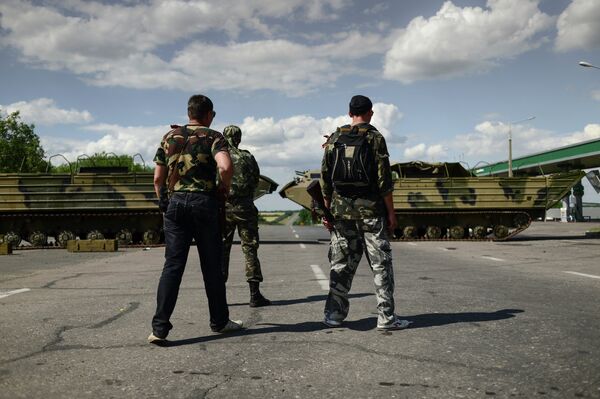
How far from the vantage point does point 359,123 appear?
499 cm

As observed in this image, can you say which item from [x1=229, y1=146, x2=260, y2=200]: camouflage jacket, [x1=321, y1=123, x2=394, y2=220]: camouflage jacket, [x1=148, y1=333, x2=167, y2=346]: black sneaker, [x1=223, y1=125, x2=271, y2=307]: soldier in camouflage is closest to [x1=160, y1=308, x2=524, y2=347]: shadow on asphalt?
[x1=148, y1=333, x2=167, y2=346]: black sneaker

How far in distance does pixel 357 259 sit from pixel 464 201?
18.0 meters

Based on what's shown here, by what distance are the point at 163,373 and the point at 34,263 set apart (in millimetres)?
10157

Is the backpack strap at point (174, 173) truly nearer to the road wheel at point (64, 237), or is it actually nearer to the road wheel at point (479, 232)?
the road wheel at point (64, 237)

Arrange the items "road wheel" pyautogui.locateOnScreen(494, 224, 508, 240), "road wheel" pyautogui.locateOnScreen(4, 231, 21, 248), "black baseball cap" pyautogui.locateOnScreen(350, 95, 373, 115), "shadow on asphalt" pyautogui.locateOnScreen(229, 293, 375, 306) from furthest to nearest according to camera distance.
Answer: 1. "road wheel" pyautogui.locateOnScreen(494, 224, 508, 240)
2. "road wheel" pyautogui.locateOnScreen(4, 231, 21, 248)
3. "shadow on asphalt" pyautogui.locateOnScreen(229, 293, 375, 306)
4. "black baseball cap" pyautogui.locateOnScreen(350, 95, 373, 115)

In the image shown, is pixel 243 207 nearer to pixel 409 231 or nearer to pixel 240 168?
pixel 240 168

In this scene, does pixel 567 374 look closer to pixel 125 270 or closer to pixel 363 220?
pixel 363 220

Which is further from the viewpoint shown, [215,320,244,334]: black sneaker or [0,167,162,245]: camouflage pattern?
[0,167,162,245]: camouflage pattern

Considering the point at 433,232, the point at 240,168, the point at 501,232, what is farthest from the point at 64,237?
the point at 501,232

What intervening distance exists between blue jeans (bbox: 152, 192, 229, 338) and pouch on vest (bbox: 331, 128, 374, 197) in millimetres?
1104

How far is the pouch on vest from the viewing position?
487cm

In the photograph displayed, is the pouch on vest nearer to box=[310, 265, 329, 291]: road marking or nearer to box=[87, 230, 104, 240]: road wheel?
box=[310, 265, 329, 291]: road marking

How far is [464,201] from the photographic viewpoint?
72.1 ft

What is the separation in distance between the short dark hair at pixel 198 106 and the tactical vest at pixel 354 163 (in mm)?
1143
